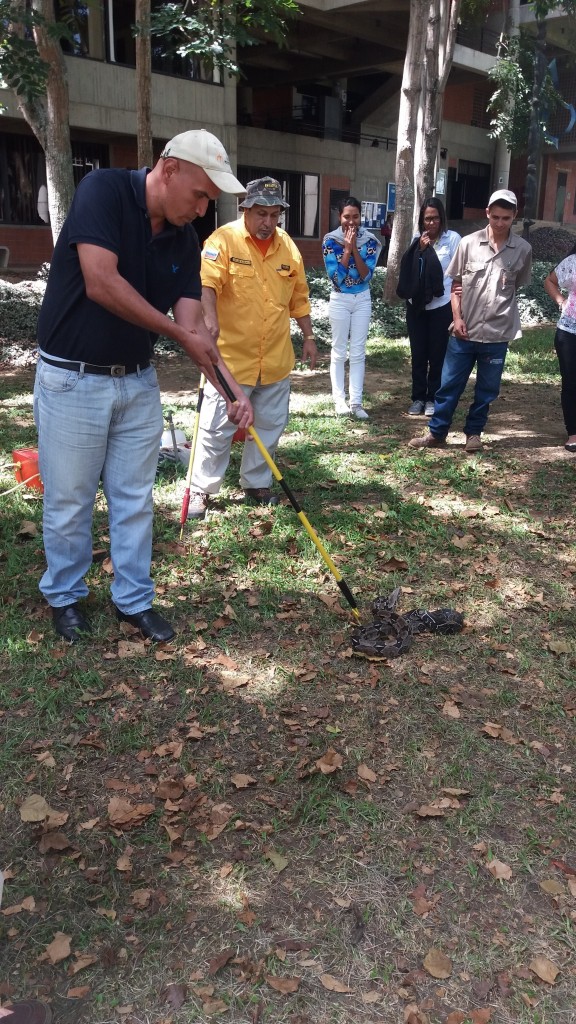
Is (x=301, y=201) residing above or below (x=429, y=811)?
above

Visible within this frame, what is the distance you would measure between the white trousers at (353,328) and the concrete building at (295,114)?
23.8 ft

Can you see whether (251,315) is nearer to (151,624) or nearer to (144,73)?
(151,624)

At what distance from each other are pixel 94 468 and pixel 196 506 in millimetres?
1938

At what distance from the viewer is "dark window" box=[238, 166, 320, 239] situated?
25875 millimetres

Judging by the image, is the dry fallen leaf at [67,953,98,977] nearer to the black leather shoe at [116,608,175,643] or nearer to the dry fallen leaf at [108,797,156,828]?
the dry fallen leaf at [108,797,156,828]

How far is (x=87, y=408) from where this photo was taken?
362cm

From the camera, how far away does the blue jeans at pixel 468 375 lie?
6.96 meters

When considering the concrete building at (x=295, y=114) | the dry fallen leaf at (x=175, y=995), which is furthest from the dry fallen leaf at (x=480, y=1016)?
the concrete building at (x=295, y=114)

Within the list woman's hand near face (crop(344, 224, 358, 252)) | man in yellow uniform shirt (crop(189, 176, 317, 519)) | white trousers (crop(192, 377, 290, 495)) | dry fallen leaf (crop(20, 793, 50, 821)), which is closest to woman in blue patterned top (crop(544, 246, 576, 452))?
woman's hand near face (crop(344, 224, 358, 252))

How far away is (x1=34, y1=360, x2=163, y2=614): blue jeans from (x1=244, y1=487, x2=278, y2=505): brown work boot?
6.14ft

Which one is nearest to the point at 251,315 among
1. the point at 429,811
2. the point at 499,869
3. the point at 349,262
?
the point at 349,262

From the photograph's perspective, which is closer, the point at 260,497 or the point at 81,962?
the point at 81,962

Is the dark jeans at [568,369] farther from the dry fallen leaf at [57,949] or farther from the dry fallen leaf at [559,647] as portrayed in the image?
the dry fallen leaf at [57,949]

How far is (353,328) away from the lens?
8.27m
